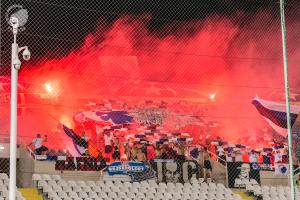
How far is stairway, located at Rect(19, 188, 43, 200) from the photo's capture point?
1630cm

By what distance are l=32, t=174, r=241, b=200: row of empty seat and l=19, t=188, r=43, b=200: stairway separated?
15 centimetres

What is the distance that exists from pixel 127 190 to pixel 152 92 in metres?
6.22

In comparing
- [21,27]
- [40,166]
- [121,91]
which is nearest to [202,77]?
[121,91]

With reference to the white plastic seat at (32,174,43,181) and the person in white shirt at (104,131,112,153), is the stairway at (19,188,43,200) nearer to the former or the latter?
the white plastic seat at (32,174,43,181)

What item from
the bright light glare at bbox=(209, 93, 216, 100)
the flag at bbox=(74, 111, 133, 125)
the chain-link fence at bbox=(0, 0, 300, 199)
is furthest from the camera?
the bright light glare at bbox=(209, 93, 216, 100)

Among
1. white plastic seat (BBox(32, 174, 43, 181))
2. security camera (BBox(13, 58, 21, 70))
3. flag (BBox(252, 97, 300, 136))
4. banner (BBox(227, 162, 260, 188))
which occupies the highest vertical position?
flag (BBox(252, 97, 300, 136))

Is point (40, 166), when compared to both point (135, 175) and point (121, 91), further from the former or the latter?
point (121, 91)

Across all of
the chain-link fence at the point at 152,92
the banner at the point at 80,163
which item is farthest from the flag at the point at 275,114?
the banner at the point at 80,163

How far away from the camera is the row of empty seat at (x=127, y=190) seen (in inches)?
656

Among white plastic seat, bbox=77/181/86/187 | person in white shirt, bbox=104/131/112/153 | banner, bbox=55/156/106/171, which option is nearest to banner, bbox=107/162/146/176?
banner, bbox=55/156/106/171

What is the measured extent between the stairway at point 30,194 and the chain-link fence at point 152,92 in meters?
0.70

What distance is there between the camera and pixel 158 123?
20969 millimetres

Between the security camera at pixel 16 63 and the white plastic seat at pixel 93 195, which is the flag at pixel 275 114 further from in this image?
the security camera at pixel 16 63

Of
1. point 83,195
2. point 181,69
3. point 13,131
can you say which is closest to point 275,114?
point 181,69
